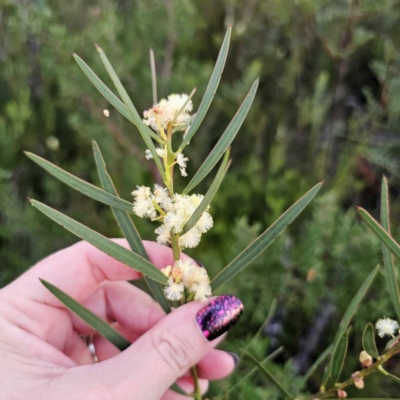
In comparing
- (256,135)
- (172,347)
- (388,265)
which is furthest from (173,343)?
(256,135)

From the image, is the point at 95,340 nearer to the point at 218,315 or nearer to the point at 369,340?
the point at 218,315

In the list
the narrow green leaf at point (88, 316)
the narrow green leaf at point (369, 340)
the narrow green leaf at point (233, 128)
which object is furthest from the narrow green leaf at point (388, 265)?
the narrow green leaf at point (88, 316)

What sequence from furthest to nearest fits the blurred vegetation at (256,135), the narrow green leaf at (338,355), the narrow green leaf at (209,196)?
1. the blurred vegetation at (256,135)
2. the narrow green leaf at (338,355)
3. the narrow green leaf at (209,196)

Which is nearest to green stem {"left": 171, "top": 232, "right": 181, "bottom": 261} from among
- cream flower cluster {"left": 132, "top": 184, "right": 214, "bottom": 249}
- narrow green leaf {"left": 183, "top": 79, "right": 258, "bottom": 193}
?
cream flower cluster {"left": 132, "top": 184, "right": 214, "bottom": 249}

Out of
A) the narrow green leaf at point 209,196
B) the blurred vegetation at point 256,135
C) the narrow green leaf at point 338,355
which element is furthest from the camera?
the blurred vegetation at point 256,135

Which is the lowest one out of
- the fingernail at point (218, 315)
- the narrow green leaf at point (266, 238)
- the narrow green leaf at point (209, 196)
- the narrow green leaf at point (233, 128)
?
the fingernail at point (218, 315)

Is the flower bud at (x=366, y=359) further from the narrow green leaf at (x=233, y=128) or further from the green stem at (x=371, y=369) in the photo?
the narrow green leaf at (x=233, y=128)

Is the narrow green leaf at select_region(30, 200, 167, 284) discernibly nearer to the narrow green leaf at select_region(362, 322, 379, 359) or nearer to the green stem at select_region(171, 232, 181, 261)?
the green stem at select_region(171, 232, 181, 261)
